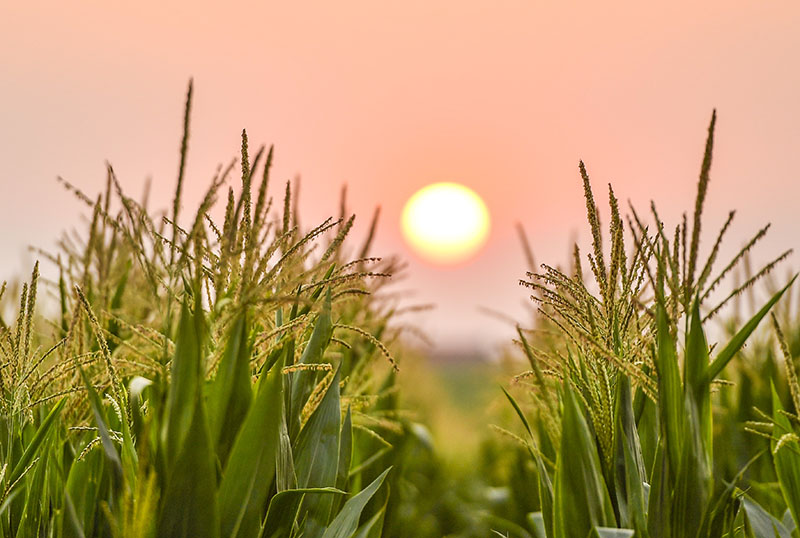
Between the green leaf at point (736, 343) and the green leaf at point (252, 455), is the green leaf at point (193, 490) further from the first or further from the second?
the green leaf at point (736, 343)

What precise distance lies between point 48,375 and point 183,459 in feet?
2.36

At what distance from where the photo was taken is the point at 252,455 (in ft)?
5.21

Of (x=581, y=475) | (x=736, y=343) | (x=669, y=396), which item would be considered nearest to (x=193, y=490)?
(x=581, y=475)

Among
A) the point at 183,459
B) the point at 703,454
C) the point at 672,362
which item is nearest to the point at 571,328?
the point at 672,362

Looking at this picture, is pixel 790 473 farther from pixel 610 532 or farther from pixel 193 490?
pixel 193 490

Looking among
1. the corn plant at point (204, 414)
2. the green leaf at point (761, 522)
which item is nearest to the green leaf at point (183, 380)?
the corn plant at point (204, 414)

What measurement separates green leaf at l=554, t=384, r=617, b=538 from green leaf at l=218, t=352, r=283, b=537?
0.67 meters

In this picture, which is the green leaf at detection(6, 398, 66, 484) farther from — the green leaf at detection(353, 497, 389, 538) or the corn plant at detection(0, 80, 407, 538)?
the green leaf at detection(353, 497, 389, 538)

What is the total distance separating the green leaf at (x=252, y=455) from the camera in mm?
1581

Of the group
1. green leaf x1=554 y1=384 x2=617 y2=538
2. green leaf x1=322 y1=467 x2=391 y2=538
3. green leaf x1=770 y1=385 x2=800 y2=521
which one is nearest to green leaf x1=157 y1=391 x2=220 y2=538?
green leaf x1=322 y1=467 x2=391 y2=538

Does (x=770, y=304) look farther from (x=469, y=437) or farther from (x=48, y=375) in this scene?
(x=469, y=437)

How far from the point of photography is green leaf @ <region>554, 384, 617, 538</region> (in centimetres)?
172

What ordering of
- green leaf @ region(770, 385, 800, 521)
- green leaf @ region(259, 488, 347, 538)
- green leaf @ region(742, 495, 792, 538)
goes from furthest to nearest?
green leaf @ region(770, 385, 800, 521) < green leaf @ region(742, 495, 792, 538) < green leaf @ region(259, 488, 347, 538)

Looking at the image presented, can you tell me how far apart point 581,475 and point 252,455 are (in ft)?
2.49
